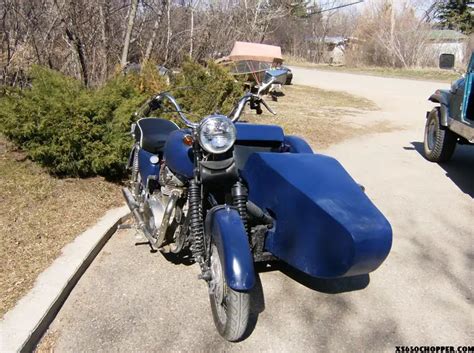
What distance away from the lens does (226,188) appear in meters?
2.99

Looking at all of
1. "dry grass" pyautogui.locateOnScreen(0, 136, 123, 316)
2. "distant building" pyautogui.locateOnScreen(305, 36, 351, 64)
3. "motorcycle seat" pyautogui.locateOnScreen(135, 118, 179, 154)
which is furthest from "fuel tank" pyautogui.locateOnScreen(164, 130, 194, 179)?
"distant building" pyautogui.locateOnScreen(305, 36, 351, 64)

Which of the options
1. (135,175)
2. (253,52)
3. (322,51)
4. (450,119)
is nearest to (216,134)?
(135,175)

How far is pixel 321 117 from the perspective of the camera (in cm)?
1109

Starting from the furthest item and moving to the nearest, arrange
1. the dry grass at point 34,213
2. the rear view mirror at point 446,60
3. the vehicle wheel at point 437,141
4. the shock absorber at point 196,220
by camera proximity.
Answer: the vehicle wheel at point 437,141
the rear view mirror at point 446,60
the dry grass at point 34,213
the shock absorber at point 196,220

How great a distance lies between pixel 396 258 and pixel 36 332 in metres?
2.85

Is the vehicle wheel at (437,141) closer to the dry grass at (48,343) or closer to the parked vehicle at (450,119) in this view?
the parked vehicle at (450,119)

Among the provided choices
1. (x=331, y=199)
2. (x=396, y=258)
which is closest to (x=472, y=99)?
(x=396, y=258)

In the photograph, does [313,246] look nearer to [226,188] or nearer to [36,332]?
[226,188]

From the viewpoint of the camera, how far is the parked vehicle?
19.9ft

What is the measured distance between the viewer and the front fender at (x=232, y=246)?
8.14ft

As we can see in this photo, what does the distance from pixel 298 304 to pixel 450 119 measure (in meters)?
4.58

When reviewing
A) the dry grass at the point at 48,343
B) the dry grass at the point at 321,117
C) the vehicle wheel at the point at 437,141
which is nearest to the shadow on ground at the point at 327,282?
the dry grass at the point at 48,343

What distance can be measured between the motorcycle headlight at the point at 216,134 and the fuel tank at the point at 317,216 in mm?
318

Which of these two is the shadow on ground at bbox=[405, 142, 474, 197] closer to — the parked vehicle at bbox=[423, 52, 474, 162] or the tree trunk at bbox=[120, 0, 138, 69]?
the parked vehicle at bbox=[423, 52, 474, 162]
